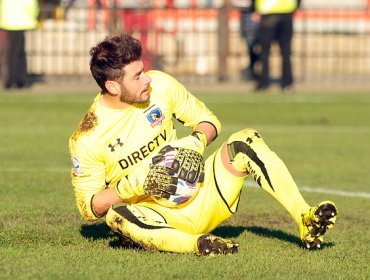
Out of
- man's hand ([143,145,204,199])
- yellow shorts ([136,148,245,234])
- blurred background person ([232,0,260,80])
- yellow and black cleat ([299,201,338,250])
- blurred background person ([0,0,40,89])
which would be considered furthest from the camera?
blurred background person ([232,0,260,80])

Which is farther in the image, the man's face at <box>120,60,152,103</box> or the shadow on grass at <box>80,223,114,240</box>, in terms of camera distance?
the shadow on grass at <box>80,223,114,240</box>

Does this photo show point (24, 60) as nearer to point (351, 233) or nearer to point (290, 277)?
point (351, 233)

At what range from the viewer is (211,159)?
8141 mm

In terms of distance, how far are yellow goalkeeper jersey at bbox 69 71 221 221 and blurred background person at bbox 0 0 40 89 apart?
1642 centimetres

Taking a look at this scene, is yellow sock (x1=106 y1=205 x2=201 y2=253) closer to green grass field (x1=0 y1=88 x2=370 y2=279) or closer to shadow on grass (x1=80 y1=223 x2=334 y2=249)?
green grass field (x1=0 y1=88 x2=370 y2=279)

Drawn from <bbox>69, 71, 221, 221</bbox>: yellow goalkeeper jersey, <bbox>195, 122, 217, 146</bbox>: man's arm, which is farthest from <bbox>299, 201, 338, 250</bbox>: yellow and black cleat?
<bbox>69, 71, 221, 221</bbox>: yellow goalkeeper jersey

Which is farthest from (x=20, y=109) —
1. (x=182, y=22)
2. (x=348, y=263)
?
(x=348, y=263)

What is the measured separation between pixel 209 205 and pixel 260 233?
3.58 ft

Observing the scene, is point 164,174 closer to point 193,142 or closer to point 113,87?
point 193,142

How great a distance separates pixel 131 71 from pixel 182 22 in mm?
21682

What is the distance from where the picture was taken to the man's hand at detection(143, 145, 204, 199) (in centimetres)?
752

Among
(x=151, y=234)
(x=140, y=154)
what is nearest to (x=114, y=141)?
(x=140, y=154)

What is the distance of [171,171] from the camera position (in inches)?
296

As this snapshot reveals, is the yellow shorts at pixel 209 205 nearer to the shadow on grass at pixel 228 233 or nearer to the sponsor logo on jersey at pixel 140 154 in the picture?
the sponsor logo on jersey at pixel 140 154
